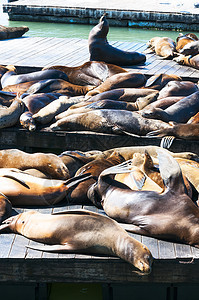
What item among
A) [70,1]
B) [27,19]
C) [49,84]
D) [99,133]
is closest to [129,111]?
[99,133]

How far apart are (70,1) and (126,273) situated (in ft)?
57.8

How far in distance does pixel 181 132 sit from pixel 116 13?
12730 millimetres

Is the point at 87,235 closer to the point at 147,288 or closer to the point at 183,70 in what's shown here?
the point at 147,288

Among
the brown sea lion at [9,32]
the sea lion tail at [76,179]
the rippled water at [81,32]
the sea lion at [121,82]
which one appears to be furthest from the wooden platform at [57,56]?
the sea lion tail at [76,179]

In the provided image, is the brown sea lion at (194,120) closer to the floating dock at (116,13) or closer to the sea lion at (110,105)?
the sea lion at (110,105)

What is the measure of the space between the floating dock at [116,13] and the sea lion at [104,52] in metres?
8.68

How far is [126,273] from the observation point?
3.50 metres

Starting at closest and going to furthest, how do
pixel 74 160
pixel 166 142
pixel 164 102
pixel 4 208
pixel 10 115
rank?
pixel 4 208 → pixel 74 160 → pixel 166 142 → pixel 10 115 → pixel 164 102

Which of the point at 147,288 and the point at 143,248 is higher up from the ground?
the point at 143,248

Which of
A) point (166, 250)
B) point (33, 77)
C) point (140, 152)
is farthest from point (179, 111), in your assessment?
point (166, 250)

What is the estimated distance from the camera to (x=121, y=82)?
7.39m

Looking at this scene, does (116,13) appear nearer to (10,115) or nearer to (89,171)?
(10,115)

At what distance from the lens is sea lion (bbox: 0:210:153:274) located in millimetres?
3379

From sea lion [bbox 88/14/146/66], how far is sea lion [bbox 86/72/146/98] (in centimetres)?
137
